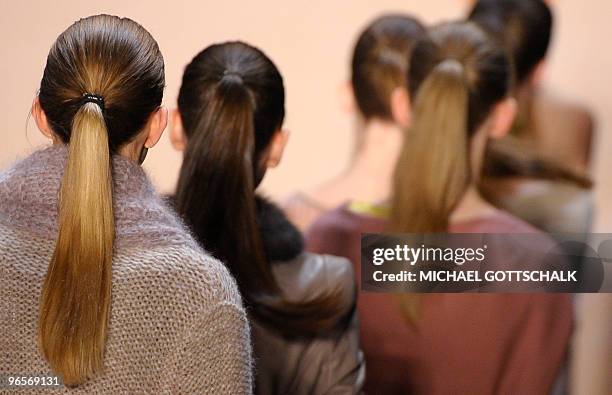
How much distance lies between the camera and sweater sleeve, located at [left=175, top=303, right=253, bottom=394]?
1.47m

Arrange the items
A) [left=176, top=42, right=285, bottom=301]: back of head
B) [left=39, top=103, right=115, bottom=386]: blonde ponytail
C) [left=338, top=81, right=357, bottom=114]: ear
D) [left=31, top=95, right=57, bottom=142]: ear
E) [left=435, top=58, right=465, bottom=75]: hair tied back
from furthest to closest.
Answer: [left=338, top=81, right=357, bottom=114]: ear
[left=435, top=58, right=465, bottom=75]: hair tied back
[left=176, top=42, right=285, bottom=301]: back of head
[left=31, top=95, right=57, bottom=142]: ear
[left=39, top=103, right=115, bottom=386]: blonde ponytail

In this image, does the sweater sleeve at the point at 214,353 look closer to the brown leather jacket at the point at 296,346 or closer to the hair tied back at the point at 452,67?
the brown leather jacket at the point at 296,346

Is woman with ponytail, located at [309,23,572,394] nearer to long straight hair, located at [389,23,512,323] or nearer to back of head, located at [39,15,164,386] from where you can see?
long straight hair, located at [389,23,512,323]

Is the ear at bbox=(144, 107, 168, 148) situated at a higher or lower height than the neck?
higher

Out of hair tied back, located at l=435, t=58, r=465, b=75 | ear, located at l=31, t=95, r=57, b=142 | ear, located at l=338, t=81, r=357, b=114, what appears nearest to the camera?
ear, located at l=31, t=95, r=57, b=142

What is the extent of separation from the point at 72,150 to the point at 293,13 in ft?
4.58

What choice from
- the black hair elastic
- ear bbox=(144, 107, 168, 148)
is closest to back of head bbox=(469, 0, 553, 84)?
ear bbox=(144, 107, 168, 148)

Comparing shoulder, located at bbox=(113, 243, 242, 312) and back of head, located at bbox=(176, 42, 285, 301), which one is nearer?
shoulder, located at bbox=(113, 243, 242, 312)

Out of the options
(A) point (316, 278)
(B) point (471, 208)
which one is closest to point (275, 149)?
(A) point (316, 278)

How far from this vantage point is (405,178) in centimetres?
281

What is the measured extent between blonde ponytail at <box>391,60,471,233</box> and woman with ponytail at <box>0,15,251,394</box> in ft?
4.35

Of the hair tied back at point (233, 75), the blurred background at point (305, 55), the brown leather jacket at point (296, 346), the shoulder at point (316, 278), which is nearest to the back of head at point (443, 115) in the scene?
the blurred background at point (305, 55)

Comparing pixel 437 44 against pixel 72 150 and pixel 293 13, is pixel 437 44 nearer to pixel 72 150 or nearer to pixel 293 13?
pixel 293 13

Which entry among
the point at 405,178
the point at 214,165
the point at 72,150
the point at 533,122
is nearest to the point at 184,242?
the point at 72,150
